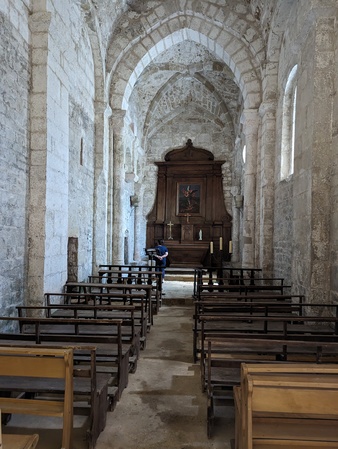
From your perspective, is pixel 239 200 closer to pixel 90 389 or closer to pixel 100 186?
pixel 100 186

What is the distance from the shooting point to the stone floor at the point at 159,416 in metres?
2.98

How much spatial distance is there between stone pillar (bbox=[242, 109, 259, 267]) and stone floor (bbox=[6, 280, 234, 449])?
534 centimetres

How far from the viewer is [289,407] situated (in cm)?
205

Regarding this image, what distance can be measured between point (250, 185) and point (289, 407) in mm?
8954

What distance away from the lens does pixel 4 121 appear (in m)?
5.15

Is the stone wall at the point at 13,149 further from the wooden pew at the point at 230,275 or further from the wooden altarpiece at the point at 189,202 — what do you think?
the wooden altarpiece at the point at 189,202

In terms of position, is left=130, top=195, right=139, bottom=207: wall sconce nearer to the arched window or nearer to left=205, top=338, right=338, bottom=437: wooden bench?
the arched window

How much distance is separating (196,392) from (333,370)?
214 centimetres

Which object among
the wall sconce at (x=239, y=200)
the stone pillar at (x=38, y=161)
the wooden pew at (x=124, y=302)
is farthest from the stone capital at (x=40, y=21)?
the wall sconce at (x=239, y=200)

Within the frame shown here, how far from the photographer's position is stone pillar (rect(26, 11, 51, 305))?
19.3 feet

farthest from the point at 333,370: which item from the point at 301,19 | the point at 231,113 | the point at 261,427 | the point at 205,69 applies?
the point at 231,113

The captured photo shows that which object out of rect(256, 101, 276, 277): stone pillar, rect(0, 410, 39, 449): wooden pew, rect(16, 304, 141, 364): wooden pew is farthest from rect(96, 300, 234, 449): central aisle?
rect(256, 101, 276, 277): stone pillar

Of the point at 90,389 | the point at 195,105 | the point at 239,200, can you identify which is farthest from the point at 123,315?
the point at 195,105

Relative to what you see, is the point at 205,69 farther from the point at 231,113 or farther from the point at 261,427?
the point at 261,427
